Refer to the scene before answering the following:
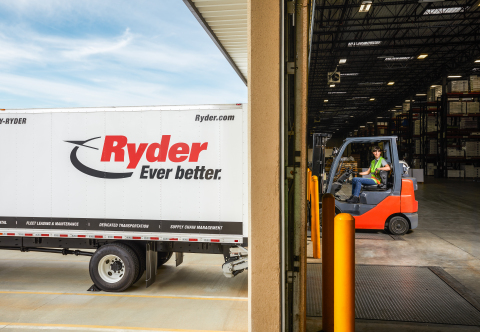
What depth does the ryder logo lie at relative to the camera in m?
5.75

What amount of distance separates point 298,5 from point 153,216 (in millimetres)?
4081

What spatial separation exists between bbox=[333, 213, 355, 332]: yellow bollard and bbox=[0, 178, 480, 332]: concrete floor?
1312 millimetres

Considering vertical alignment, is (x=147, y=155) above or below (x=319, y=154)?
below

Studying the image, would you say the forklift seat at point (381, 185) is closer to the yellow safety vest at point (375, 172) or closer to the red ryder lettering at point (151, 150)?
the yellow safety vest at point (375, 172)

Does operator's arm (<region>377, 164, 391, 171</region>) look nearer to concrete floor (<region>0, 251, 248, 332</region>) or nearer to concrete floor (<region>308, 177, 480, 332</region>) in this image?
concrete floor (<region>308, 177, 480, 332</region>)

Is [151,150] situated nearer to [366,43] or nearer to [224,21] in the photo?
[224,21]

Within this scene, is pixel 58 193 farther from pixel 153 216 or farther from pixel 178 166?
pixel 178 166

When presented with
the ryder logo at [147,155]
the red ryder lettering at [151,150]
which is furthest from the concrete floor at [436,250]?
the red ryder lettering at [151,150]

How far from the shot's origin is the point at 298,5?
310 cm

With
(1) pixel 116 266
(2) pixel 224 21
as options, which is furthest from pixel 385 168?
(1) pixel 116 266

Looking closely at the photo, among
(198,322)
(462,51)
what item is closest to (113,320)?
(198,322)

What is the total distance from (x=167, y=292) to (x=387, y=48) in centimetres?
2301

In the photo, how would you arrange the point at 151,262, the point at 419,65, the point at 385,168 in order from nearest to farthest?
the point at 151,262, the point at 385,168, the point at 419,65

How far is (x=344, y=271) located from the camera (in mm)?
2723
